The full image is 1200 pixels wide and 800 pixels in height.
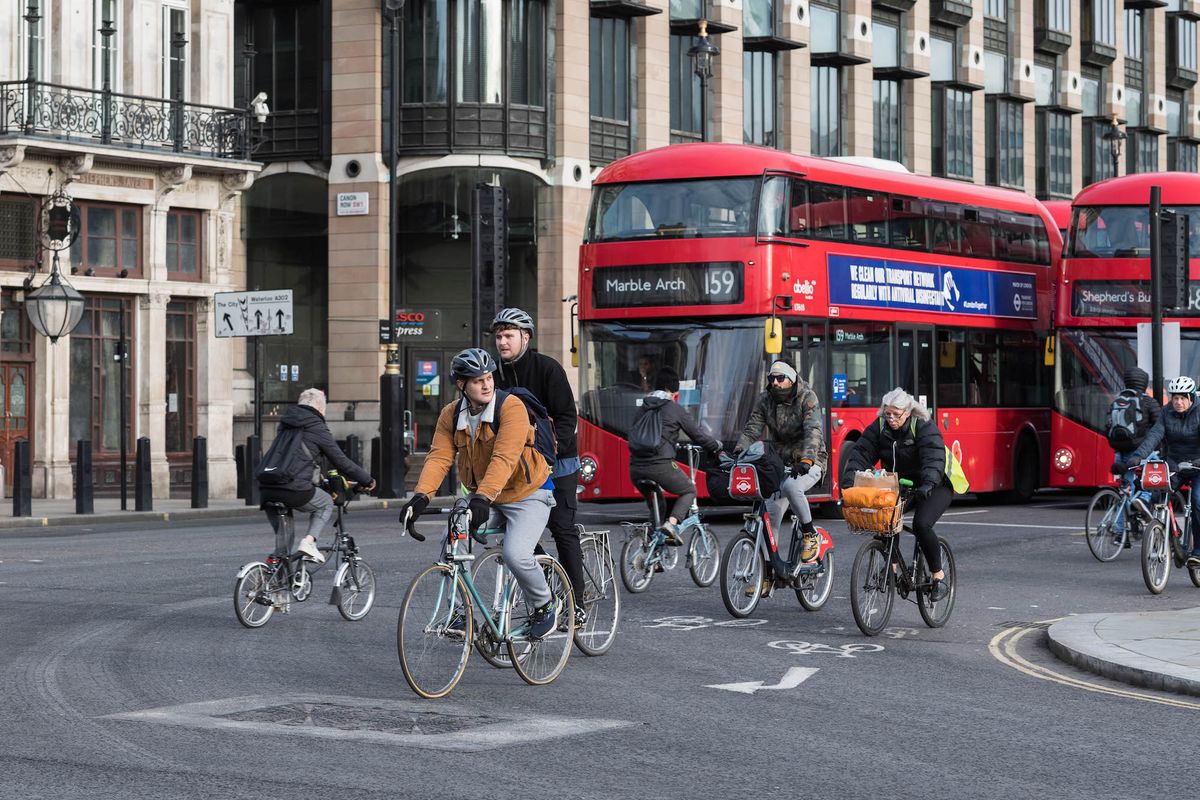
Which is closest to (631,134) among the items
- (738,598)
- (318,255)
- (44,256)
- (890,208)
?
(318,255)

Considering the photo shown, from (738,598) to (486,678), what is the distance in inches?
140

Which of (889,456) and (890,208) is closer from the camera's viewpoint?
(889,456)

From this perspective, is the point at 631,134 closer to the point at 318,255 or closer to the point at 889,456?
the point at 318,255

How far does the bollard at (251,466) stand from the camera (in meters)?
28.5

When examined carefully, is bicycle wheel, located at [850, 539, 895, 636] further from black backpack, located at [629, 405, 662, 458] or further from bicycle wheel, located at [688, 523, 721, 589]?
black backpack, located at [629, 405, 662, 458]

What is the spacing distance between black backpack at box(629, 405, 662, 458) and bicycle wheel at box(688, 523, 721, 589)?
0.75 m

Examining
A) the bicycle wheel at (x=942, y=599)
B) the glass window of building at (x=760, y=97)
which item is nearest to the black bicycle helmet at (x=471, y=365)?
the bicycle wheel at (x=942, y=599)

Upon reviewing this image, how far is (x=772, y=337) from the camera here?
72.6 ft

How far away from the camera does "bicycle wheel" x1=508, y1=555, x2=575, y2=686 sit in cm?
1023

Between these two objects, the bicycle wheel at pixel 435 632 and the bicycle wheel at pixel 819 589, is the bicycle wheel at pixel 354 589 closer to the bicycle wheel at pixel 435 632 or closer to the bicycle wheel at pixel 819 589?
the bicycle wheel at pixel 819 589

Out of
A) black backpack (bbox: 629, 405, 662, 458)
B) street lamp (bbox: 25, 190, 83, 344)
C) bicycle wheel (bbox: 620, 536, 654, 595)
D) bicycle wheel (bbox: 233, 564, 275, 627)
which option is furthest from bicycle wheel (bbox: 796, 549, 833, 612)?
street lamp (bbox: 25, 190, 83, 344)

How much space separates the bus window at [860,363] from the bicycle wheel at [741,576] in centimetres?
985

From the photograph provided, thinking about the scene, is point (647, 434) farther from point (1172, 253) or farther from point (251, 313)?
point (251, 313)

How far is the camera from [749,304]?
22.4 meters
